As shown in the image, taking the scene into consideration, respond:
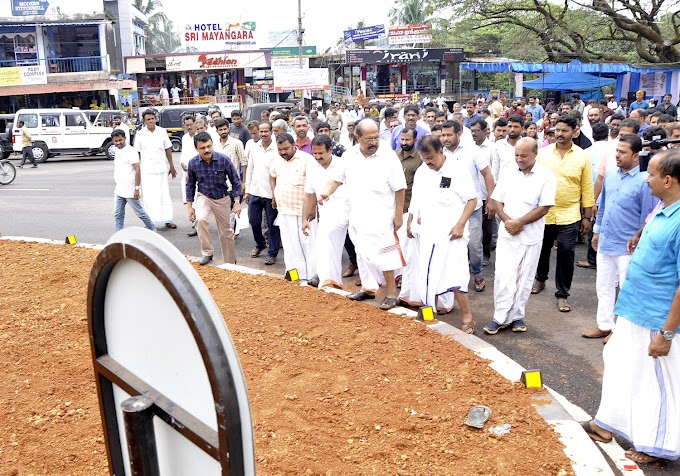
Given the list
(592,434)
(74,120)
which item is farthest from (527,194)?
(74,120)

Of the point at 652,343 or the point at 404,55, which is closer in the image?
the point at 652,343

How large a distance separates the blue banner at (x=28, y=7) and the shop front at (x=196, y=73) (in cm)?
678

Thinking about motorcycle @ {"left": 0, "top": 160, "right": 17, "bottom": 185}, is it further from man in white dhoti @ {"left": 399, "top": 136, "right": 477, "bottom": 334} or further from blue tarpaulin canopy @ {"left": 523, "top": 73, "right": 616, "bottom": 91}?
blue tarpaulin canopy @ {"left": 523, "top": 73, "right": 616, "bottom": 91}

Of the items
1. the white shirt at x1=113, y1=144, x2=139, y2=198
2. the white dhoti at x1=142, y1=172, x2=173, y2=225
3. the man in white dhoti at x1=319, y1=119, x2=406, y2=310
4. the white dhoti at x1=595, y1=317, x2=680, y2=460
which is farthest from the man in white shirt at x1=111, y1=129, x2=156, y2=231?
the white dhoti at x1=595, y1=317, x2=680, y2=460

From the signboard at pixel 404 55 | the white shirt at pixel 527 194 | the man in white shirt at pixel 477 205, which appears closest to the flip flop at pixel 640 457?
the white shirt at pixel 527 194

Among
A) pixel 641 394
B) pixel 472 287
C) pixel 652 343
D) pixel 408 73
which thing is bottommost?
pixel 472 287

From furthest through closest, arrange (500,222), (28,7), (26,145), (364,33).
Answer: (364,33) → (28,7) → (26,145) → (500,222)

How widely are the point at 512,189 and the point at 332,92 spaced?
38.1m

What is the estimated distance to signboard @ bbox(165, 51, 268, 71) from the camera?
38.4m

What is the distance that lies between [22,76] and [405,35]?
29465 millimetres

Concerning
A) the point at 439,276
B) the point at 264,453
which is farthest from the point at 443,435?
the point at 439,276

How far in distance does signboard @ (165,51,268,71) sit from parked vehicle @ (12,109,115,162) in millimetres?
15981

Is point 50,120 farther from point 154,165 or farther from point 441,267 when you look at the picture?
point 441,267

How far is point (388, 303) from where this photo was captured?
19.4ft
